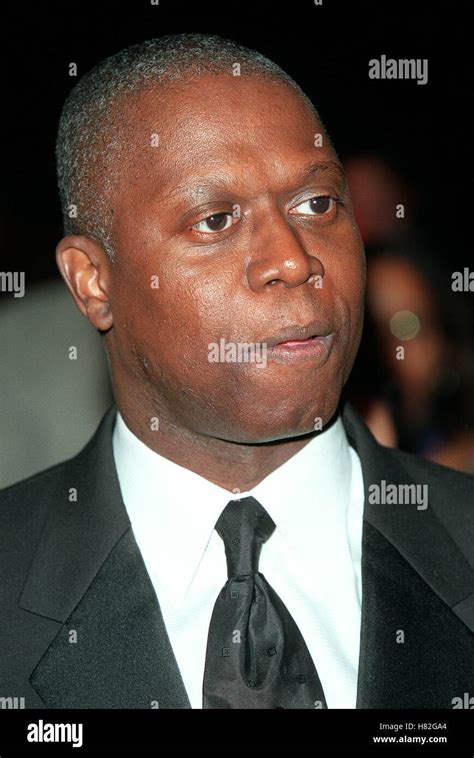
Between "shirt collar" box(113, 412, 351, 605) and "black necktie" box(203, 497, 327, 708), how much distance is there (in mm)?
125

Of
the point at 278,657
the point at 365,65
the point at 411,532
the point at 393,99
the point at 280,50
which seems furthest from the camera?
the point at 393,99

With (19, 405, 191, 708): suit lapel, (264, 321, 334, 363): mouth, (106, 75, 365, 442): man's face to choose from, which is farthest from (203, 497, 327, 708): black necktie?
(264, 321, 334, 363): mouth

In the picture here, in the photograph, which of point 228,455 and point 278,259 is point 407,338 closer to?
point 228,455

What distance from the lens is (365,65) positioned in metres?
3.80

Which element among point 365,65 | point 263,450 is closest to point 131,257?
point 263,450

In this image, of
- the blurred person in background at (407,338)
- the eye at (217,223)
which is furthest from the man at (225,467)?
the blurred person in background at (407,338)

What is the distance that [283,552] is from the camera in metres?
2.20

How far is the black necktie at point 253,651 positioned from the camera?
2.02 m

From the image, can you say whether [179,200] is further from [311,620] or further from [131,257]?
[311,620]

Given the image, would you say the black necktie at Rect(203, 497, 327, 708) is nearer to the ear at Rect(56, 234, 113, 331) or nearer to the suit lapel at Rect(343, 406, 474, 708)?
the suit lapel at Rect(343, 406, 474, 708)

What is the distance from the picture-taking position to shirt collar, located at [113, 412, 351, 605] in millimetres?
2197

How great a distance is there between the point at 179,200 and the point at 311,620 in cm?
97

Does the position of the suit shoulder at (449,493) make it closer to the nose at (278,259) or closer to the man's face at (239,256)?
the man's face at (239,256)

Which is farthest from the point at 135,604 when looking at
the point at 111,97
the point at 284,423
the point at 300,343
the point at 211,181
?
the point at 111,97
